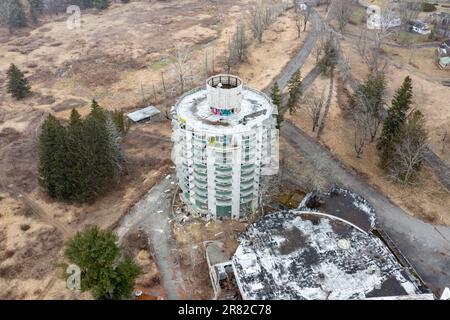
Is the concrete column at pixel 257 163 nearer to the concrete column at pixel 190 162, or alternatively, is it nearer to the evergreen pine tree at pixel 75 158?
the concrete column at pixel 190 162

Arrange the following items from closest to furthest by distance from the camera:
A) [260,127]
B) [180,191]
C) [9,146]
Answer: [260,127] → [180,191] → [9,146]

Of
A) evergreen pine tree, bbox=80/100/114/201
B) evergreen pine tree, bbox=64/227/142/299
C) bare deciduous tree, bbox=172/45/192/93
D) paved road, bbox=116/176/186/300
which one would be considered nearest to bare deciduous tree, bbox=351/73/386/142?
paved road, bbox=116/176/186/300

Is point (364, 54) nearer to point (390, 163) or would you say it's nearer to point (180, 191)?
point (390, 163)

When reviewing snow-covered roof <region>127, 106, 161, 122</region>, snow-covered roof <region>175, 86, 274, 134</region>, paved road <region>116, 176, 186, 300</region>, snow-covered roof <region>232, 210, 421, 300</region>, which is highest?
snow-covered roof <region>175, 86, 274, 134</region>

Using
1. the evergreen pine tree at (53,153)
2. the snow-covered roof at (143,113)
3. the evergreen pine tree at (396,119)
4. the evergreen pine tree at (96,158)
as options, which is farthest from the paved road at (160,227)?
the evergreen pine tree at (396,119)

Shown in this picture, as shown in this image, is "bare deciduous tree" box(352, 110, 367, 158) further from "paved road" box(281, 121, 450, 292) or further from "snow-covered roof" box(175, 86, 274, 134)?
"snow-covered roof" box(175, 86, 274, 134)

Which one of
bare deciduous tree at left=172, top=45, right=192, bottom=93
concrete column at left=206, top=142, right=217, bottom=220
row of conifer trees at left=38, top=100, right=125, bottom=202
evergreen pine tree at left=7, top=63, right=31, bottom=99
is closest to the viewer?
Answer: concrete column at left=206, top=142, right=217, bottom=220

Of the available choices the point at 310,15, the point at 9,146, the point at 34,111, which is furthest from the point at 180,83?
the point at 310,15
